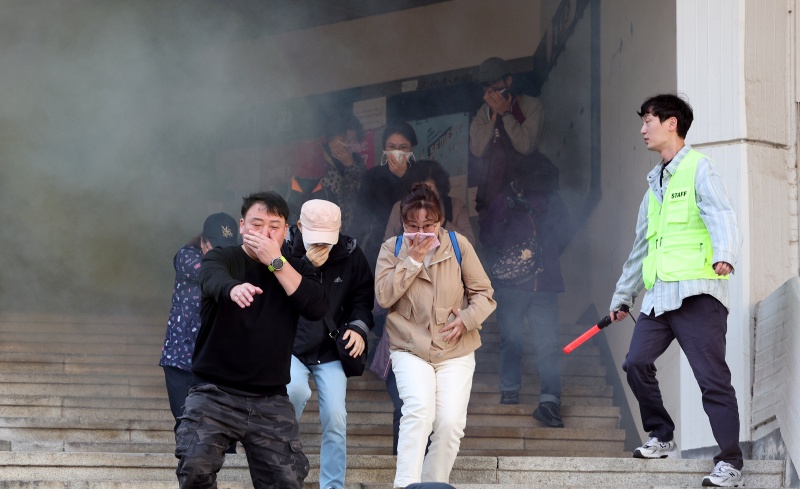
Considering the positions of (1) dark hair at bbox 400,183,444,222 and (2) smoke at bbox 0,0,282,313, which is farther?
(2) smoke at bbox 0,0,282,313

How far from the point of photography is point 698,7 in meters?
6.45

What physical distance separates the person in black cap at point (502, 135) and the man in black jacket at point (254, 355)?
3608 mm

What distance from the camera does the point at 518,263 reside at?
299 inches

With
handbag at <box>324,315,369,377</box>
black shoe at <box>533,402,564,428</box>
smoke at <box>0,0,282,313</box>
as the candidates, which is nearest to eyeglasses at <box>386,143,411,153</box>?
black shoe at <box>533,402,564,428</box>

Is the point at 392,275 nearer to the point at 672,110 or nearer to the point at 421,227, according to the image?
the point at 421,227

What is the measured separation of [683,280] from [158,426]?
3.76m

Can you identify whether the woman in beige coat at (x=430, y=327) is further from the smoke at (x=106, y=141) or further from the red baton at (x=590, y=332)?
the smoke at (x=106, y=141)

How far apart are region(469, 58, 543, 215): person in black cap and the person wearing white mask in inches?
29.1

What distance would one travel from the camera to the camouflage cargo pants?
432 centimetres

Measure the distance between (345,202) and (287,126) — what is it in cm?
431

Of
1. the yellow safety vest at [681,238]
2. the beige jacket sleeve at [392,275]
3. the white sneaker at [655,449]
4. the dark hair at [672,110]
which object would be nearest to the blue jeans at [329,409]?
the beige jacket sleeve at [392,275]

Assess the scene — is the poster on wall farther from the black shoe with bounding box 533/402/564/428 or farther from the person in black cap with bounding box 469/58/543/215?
the black shoe with bounding box 533/402/564/428

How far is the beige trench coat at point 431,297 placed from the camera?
539 centimetres

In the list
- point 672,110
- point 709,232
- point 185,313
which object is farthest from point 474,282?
point 185,313
